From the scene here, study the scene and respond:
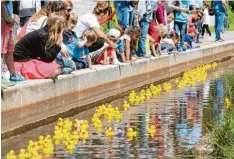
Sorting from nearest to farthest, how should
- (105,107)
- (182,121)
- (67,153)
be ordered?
(67,153) < (182,121) < (105,107)

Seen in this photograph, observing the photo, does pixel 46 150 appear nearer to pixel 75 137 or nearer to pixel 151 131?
pixel 75 137

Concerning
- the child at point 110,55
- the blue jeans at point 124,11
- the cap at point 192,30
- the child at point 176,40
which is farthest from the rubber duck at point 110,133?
the cap at point 192,30

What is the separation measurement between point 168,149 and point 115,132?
159cm

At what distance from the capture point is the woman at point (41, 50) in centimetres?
1247

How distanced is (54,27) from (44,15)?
1356 millimetres

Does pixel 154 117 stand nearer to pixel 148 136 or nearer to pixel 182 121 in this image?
pixel 182 121

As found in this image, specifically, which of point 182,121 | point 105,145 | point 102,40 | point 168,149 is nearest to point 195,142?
point 168,149

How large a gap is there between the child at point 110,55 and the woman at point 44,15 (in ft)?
7.92

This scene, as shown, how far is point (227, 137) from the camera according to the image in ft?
28.5

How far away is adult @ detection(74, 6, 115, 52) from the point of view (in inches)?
600

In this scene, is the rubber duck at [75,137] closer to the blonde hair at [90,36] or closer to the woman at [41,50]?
the woman at [41,50]

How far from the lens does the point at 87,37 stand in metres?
14.8

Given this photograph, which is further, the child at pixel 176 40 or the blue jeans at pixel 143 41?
the child at pixel 176 40

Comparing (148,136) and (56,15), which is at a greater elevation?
(56,15)
